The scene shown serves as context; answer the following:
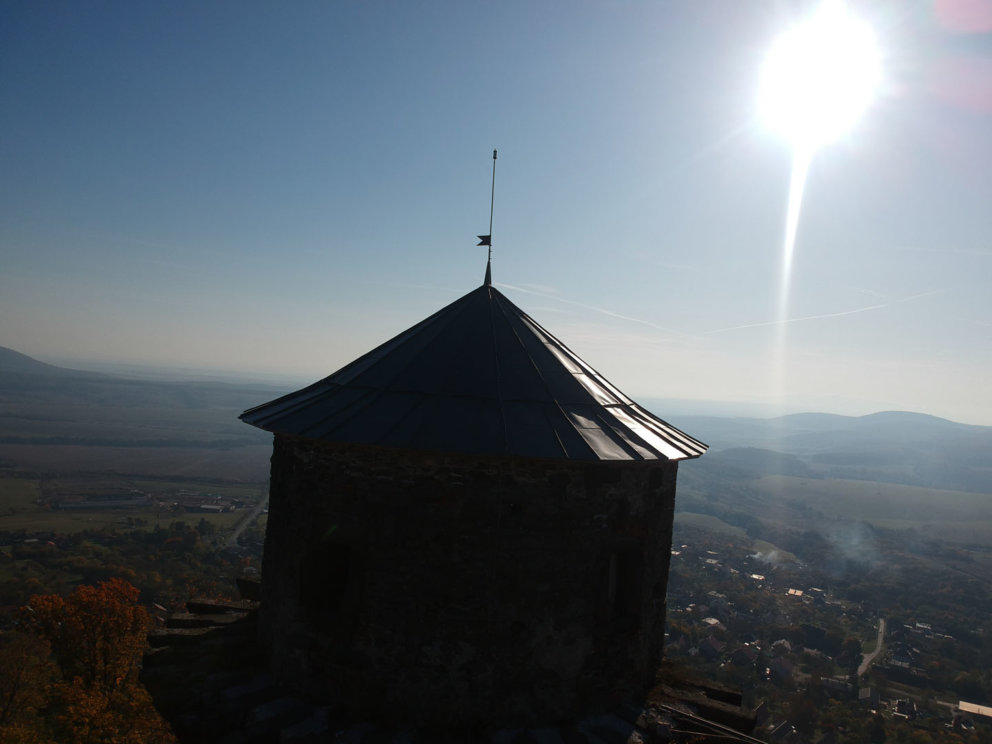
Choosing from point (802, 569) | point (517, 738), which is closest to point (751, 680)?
point (517, 738)

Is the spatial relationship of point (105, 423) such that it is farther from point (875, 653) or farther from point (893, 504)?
point (893, 504)

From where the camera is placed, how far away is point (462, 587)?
5688 mm

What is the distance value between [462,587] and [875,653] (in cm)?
5022

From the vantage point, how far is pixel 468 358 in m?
6.93

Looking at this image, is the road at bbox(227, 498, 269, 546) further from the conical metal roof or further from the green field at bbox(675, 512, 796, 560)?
the green field at bbox(675, 512, 796, 560)

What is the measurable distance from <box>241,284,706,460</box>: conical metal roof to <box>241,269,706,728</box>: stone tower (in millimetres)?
26

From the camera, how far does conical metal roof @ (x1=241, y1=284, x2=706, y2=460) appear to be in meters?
5.85

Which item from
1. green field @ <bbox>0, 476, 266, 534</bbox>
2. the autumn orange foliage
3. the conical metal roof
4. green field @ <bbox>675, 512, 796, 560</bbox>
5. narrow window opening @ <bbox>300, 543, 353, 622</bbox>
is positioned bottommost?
green field @ <bbox>675, 512, 796, 560</bbox>

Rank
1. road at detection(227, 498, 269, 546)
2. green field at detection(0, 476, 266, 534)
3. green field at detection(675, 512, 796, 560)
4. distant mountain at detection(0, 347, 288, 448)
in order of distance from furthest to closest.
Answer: distant mountain at detection(0, 347, 288, 448) < green field at detection(675, 512, 796, 560) < green field at detection(0, 476, 266, 534) < road at detection(227, 498, 269, 546)

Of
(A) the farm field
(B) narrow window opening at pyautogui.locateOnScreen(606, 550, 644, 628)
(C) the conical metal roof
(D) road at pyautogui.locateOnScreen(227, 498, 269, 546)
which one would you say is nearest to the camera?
(C) the conical metal roof

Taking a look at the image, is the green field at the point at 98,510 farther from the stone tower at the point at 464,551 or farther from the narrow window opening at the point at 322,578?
the stone tower at the point at 464,551

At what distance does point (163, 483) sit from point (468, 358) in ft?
299

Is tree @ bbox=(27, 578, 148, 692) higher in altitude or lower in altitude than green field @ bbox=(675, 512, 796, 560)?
higher

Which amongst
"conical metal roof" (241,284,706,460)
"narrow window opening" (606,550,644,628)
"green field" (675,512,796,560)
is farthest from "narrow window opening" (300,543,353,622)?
"green field" (675,512,796,560)
